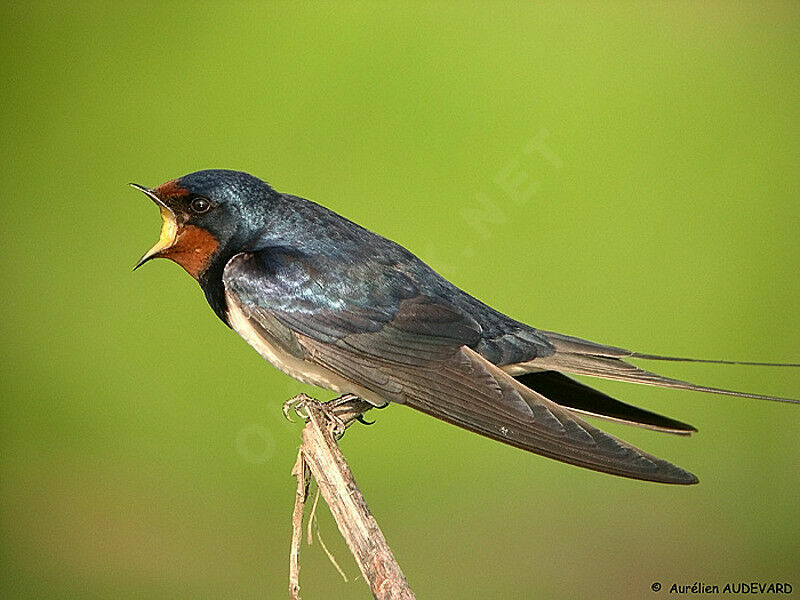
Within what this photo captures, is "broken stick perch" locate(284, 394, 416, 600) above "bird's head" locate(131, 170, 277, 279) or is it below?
below

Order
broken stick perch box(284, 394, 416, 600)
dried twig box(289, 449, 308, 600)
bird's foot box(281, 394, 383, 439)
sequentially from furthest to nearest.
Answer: bird's foot box(281, 394, 383, 439) → dried twig box(289, 449, 308, 600) → broken stick perch box(284, 394, 416, 600)

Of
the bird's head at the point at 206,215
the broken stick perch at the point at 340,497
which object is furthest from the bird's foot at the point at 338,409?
the bird's head at the point at 206,215

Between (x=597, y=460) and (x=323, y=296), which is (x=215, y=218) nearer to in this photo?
(x=323, y=296)

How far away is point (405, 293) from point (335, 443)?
316 mm

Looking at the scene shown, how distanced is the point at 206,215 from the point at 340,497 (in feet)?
1.95

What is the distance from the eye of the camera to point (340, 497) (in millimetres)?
1688

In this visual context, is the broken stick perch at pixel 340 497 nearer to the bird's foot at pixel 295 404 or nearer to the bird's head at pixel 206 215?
the bird's foot at pixel 295 404

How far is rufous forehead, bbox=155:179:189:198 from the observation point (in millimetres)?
1897

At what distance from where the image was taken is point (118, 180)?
4.03 m

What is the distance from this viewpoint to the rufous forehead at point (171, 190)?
1897mm

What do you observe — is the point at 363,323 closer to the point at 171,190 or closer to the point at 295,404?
the point at 295,404

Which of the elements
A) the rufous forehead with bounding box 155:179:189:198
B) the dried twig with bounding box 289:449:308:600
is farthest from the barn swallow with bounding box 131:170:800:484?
the dried twig with bounding box 289:449:308:600

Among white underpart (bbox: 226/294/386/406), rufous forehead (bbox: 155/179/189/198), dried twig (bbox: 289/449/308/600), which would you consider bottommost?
dried twig (bbox: 289/449/308/600)

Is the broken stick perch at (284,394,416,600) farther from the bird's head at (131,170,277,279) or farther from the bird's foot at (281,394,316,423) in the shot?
the bird's head at (131,170,277,279)
